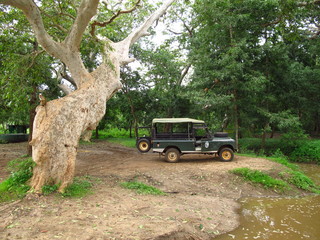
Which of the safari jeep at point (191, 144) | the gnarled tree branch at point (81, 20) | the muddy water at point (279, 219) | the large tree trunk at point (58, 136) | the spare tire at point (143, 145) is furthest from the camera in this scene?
the spare tire at point (143, 145)

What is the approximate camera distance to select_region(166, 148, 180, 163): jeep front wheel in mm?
10734

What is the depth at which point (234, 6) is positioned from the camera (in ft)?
45.8

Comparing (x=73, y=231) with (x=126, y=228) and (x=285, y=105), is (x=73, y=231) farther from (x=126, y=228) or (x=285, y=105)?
(x=285, y=105)

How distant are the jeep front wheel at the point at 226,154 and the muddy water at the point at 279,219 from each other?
317cm

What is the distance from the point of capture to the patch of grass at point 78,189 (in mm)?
5852

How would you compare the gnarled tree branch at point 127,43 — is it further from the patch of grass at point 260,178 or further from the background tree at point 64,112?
the patch of grass at point 260,178

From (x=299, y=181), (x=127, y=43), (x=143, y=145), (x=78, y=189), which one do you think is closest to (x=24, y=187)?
(x=78, y=189)

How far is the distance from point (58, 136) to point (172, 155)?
571cm

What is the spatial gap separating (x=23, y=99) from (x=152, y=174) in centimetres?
613

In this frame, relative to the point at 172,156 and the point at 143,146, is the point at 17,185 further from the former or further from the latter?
the point at 172,156

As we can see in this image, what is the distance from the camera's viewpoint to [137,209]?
5531mm

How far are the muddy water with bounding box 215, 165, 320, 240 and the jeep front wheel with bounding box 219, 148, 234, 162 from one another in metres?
3.17

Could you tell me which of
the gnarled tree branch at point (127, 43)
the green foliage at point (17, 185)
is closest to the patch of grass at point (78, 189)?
the green foliage at point (17, 185)

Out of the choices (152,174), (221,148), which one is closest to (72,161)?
(152,174)
